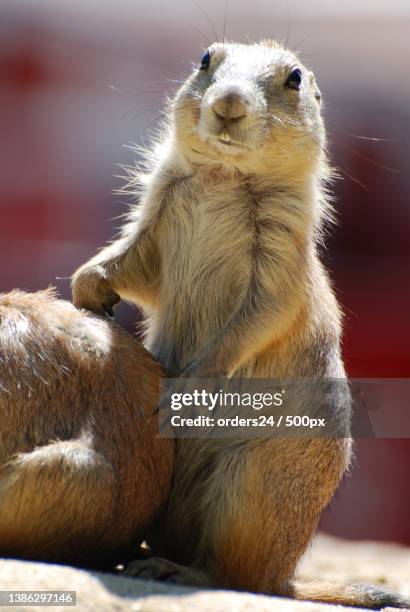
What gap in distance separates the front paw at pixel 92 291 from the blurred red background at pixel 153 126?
5.69m

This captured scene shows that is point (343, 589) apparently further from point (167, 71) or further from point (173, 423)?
point (167, 71)

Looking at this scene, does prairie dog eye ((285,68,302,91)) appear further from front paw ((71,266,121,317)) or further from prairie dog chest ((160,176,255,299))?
front paw ((71,266,121,317))

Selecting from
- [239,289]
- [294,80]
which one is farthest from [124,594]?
[294,80]

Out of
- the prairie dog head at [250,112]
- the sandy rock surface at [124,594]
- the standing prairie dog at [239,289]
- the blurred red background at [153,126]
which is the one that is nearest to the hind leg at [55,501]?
the sandy rock surface at [124,594]

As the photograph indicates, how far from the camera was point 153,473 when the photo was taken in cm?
515

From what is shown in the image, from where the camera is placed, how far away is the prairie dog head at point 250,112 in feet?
18.4

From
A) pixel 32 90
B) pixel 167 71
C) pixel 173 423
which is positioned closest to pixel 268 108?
pixel 173 423

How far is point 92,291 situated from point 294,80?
5.30 ft

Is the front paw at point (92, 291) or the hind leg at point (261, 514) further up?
the front paw at point (92, 291)

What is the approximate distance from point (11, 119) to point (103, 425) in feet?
29.3

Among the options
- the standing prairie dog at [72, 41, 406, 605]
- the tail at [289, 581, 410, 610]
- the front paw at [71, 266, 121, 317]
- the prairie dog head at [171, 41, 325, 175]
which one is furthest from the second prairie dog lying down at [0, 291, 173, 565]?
the prairie dog head at [171, 41, 325, 175]

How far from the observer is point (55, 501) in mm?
4676

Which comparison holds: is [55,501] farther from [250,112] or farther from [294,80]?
[294,80]

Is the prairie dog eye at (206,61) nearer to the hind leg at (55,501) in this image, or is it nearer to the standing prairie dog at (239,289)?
the standing prairie dog at (239,289)
